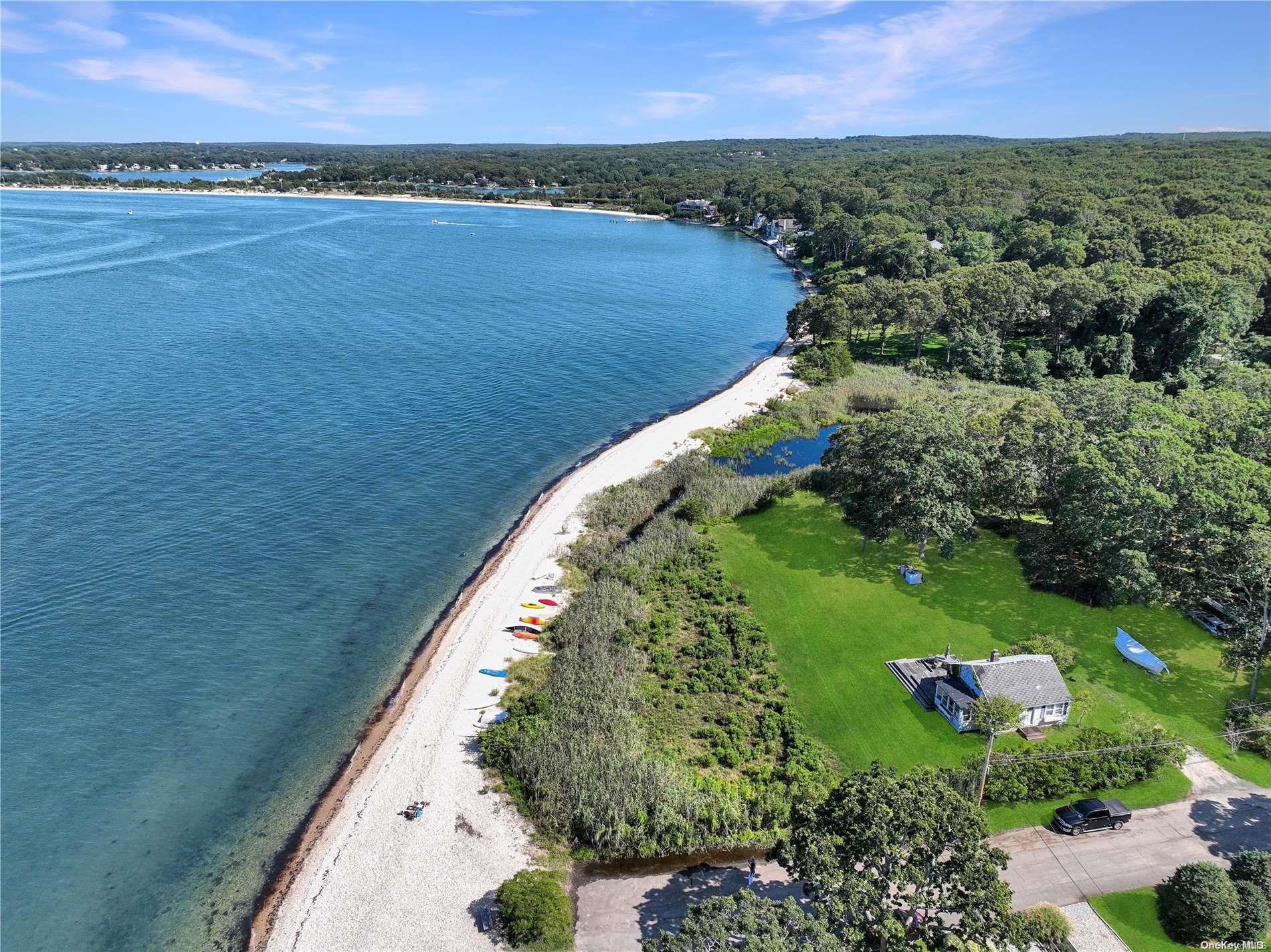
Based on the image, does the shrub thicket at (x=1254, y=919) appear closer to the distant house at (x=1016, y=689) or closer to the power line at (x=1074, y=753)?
the power line at (x=1074, y=753)

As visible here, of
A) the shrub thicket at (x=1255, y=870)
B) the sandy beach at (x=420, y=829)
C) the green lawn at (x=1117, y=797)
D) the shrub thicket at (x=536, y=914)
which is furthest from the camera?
the green lawn at (x=1117, y=797)

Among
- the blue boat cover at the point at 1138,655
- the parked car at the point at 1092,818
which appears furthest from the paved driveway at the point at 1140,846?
the blue boat cover at the point at 1138,655

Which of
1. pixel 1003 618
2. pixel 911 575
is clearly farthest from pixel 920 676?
pixel 911 575

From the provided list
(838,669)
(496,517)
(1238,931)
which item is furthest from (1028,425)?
(496,517)

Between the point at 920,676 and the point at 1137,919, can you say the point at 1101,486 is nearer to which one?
the point at 920,676

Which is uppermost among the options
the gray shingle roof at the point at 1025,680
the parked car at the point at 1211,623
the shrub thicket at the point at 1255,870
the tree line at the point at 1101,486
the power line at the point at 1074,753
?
the tree line at the point at 1101,486
